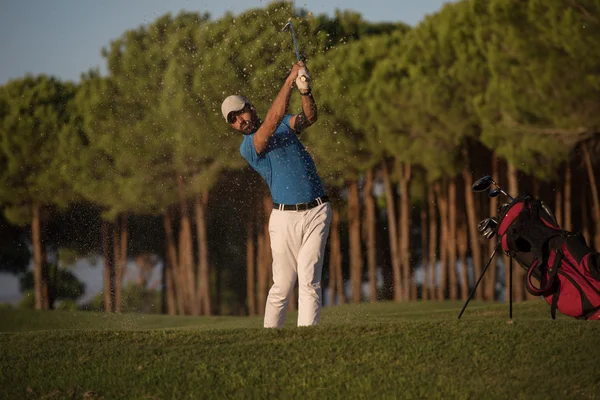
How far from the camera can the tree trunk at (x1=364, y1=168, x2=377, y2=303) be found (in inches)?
1265

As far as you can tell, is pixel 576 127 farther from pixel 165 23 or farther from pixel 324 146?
pixel 165 23

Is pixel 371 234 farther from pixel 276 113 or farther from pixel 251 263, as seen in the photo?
pixel 276 113

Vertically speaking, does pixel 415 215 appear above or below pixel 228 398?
above

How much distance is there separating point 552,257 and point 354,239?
2296cm

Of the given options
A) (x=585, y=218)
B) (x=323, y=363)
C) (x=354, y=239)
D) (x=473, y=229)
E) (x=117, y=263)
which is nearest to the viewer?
(x=323, y=363)

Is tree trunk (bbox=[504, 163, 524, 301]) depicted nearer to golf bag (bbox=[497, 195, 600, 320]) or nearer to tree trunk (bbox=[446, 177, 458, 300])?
tree trunk (bbox=[446, 177, 458, 300])

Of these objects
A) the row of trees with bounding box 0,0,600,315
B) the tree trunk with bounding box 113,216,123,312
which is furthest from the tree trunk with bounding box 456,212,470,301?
the tree trunk with bounding box 113,216,123,312

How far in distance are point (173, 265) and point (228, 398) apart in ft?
92.3

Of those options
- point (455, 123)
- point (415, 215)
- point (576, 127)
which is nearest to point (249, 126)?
point (576, 127)

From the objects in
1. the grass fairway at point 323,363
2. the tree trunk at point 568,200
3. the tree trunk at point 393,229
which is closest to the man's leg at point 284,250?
the grass fairway at point 323,363

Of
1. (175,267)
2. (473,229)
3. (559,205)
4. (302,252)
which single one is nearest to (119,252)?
(175,267)

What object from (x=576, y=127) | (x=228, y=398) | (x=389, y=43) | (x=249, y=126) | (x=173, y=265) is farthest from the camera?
(x=173, y=265)

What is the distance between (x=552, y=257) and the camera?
9.84 meters

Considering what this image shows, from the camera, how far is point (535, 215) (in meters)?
10.0
